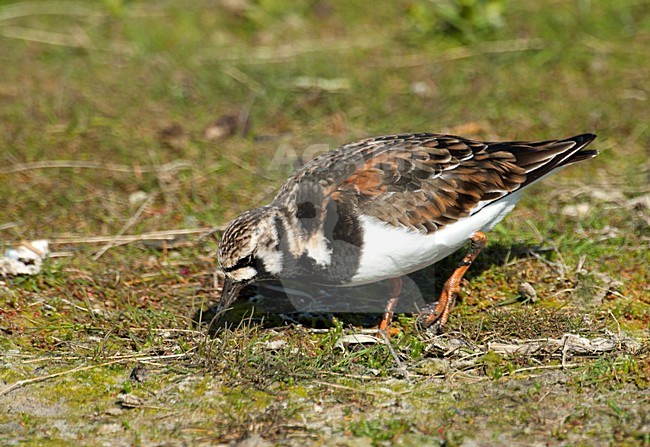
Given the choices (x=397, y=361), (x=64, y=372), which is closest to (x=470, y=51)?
(x=397, y=361)

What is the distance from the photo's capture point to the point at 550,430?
351cm

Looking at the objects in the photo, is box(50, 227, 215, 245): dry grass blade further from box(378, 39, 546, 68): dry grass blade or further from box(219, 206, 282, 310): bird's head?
box(378, 39, 546, 68): dry grass blade

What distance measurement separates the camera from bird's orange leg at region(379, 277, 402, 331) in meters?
4.49

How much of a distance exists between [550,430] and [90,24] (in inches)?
254

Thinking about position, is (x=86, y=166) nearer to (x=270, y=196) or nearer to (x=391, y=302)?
(x=270, y=196)

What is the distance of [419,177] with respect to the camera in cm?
436

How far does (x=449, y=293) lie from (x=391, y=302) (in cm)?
31

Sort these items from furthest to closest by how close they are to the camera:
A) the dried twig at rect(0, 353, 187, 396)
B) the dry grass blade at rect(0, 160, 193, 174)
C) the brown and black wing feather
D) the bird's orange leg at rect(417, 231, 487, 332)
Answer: the dry grass blade at rect(0, 160, 193, 174) < the bird's orange leg at rect(417, 231, 487, 332) < the brown and black wing feather < the dried twig at rect(0, 353, 187, 396)

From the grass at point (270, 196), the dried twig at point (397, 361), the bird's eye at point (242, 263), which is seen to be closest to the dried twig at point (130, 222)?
the grass at point (270, 196)

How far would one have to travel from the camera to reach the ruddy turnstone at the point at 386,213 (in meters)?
4.17

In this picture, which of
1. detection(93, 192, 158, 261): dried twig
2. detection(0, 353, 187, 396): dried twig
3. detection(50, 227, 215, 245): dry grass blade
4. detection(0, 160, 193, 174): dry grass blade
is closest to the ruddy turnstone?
detection(0, 353, 187, 396): dried twig

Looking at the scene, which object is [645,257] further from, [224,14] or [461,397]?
[224,14]

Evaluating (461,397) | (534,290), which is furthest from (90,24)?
(461,397)

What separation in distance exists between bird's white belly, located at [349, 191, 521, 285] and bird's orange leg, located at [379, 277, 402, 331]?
0.89 feet
